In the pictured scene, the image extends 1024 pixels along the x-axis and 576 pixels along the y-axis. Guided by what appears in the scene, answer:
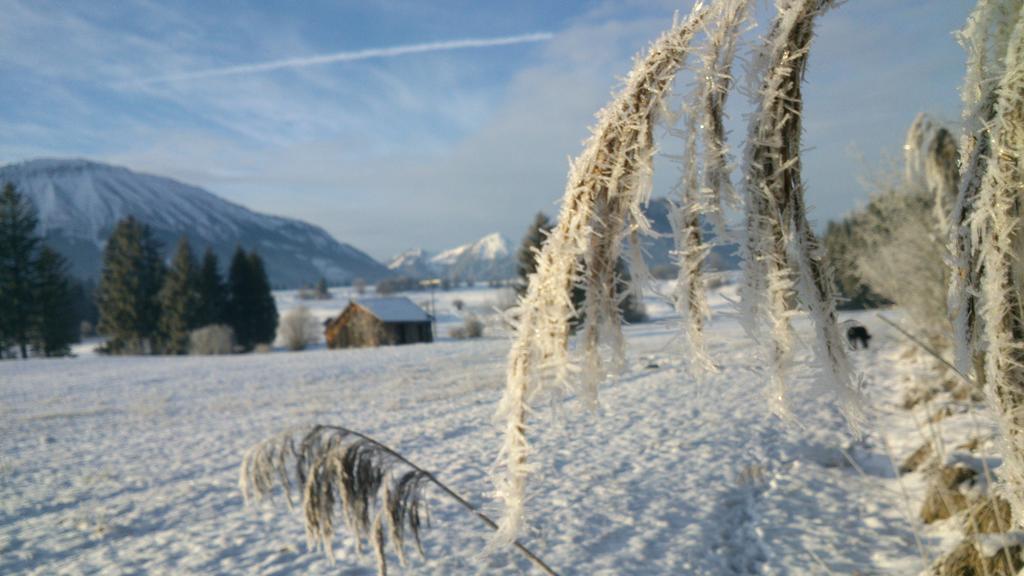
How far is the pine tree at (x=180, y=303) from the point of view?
44656mm

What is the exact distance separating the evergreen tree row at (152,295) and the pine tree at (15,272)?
4.83m

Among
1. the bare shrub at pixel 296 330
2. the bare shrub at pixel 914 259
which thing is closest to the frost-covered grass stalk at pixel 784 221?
the bare shrub at pixel 914 259

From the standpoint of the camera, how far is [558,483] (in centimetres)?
758

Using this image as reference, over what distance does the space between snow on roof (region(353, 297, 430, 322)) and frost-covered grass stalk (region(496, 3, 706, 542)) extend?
47637mm

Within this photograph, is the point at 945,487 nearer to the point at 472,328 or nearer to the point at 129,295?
the point at 472,328

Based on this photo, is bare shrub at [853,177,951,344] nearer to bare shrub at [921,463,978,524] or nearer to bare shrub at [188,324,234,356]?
bare shrub at [921,463,978,524]

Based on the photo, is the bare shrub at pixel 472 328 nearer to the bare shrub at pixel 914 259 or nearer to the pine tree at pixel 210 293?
the pine tree at pixel 210 293

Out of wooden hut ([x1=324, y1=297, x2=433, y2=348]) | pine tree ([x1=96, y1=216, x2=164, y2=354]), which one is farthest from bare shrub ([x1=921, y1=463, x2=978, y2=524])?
pine tree ([x1=96, y1=216, x2=164, y2=354])

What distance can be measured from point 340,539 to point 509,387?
6.10 m

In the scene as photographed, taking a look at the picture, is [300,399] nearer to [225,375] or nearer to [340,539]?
[225,375]

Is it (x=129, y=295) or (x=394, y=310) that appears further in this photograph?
(x=394, y=310)

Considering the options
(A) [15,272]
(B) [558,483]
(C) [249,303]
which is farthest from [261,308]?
(B) [558,483]

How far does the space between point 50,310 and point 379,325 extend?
2461cm

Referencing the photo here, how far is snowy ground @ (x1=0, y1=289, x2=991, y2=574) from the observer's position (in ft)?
17.2
